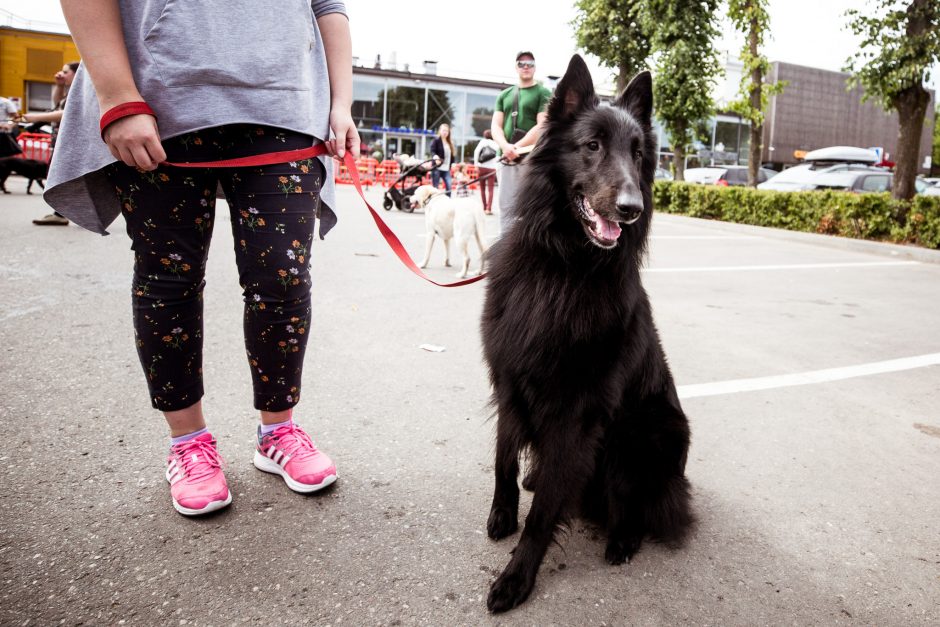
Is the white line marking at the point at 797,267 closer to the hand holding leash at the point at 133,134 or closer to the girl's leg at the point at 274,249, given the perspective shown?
the girl's leg at the point at 274,249

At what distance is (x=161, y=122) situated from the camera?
64.8 inches

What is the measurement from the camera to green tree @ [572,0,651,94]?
17.9 m

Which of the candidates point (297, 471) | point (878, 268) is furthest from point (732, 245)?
point (297, 471)

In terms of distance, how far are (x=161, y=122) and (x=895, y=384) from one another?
4.03 meters

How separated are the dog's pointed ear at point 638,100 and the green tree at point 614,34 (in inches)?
690

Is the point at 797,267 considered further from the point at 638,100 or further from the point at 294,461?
the point at 294,461

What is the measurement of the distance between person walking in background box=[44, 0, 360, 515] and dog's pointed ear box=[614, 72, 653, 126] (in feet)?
3.16

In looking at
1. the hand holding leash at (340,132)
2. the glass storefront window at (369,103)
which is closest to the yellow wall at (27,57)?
the glass storefront window at (369,103)

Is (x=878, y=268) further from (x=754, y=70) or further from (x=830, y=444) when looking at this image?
(x=754, y=70)

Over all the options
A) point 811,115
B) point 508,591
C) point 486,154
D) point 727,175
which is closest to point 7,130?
point 486,154

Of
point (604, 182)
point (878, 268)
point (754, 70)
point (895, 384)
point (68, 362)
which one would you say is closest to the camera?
point (604, 182)

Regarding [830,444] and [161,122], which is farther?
[830,444]

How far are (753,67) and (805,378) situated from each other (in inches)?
498

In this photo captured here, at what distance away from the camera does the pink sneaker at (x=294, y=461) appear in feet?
6.66
